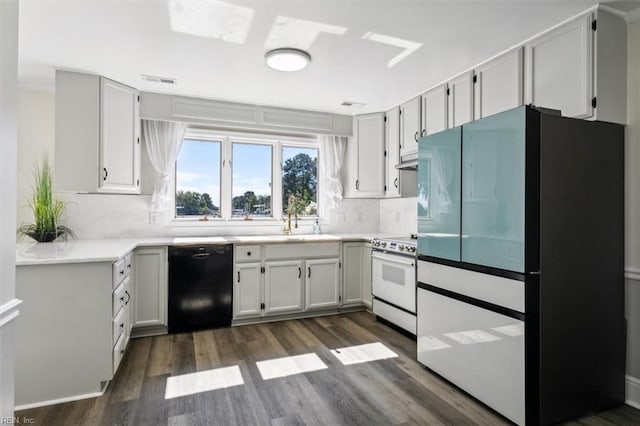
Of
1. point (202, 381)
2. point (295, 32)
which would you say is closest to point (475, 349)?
point (202, 381)

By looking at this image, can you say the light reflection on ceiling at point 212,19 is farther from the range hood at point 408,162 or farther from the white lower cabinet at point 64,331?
the range hood at point 408,162

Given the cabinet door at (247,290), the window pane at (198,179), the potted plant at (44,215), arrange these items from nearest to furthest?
1. the potted plant at (44,215)
2. the cabinet door at (247,290)
3. the window pane at (198,179)

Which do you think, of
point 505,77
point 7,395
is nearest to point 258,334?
point 7,395

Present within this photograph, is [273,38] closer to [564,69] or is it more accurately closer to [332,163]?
[564,69]

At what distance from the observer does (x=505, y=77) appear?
2.57 m

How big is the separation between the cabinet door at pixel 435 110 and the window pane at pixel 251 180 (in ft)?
6.35

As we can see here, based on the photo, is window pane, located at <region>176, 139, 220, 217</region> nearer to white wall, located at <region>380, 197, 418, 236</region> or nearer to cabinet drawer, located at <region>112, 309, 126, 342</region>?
cabinet drawer, located at <region>112, 309, 126, 342</region>

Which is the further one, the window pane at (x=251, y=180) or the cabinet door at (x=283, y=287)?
the window pane at (x=251, y=180)

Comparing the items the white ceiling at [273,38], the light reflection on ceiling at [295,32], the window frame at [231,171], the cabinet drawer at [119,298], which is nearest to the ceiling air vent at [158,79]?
the white ceiling at [273,38]

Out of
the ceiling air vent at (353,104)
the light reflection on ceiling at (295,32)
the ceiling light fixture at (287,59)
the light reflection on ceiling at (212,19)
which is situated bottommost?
the ceiling light fixture at (287,59)

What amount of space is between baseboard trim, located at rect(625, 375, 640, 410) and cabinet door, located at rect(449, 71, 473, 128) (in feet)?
6.79

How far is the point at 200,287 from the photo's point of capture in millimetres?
3420

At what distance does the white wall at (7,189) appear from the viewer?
1036mm

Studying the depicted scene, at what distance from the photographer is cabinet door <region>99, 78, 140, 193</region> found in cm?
309
